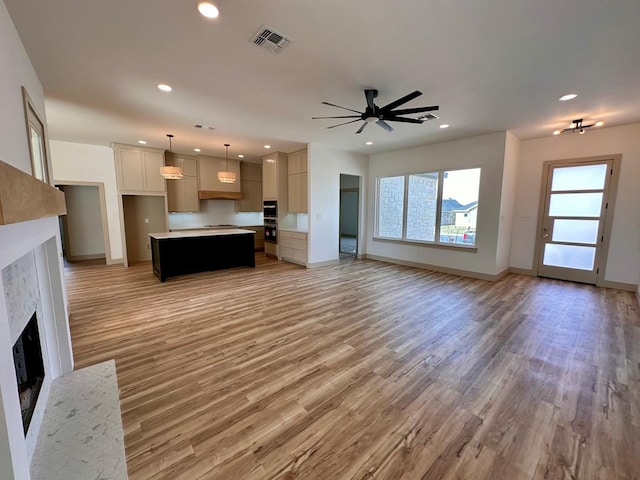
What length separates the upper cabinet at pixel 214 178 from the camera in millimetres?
7578

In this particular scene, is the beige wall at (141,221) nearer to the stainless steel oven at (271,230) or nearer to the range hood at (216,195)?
the range hood at (216,195)

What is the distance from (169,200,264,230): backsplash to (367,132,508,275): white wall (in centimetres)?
476

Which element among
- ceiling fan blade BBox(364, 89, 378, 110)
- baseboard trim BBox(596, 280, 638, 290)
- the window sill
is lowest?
baseboard trim BBox(596, 280, 638, 290)

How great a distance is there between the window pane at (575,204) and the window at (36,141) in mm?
7903

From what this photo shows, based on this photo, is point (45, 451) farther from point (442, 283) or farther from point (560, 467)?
point (442, 283)

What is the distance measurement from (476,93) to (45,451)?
17.0 ft

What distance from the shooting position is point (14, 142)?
1.87 metres

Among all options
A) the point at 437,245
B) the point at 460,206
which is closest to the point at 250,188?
the point at 437,245

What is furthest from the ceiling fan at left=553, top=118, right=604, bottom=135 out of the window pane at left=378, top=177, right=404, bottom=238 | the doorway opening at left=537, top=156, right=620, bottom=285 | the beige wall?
the beige wall

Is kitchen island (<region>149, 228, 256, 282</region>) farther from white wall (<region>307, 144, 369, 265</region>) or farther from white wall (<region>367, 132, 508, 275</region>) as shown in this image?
white wall (<region>367, 132, 508, 275</region>)

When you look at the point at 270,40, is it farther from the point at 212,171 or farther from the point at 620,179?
the point at 620,179

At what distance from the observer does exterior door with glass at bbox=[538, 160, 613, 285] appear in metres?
4.88

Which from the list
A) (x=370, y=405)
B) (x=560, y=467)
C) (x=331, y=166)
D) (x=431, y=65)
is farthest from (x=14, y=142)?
(x=331, y=166)

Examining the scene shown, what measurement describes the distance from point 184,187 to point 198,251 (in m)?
2.66
